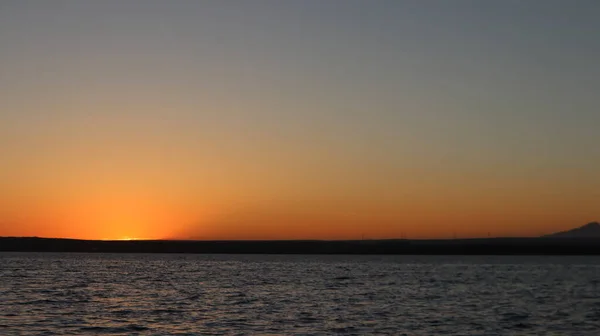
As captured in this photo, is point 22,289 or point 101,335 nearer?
point 101,335

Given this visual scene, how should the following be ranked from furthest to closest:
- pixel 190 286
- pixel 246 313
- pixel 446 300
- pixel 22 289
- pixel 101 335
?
pixel 190 286
pixel 22 289
pixel 446 300
pixel 246 313
pixel 101 335

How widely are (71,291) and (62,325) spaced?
31330mm

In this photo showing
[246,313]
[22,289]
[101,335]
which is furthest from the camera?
[22,289]

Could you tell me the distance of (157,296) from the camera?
74.7 metres

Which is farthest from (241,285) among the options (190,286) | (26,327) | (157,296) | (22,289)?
(26,327)

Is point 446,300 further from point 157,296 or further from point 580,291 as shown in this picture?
point 157,296

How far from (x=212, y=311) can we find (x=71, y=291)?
86.9 ft

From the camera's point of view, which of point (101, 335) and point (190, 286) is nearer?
point (101, 335)

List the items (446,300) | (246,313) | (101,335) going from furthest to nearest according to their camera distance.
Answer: (446,300) → (246,313) → (101,335)

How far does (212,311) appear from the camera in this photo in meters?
59.8

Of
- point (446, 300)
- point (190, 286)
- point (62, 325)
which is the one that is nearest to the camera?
point (62, 325)

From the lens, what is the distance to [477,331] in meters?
48.1

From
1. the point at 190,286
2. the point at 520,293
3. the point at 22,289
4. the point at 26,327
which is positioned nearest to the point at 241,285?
the point at 190,286

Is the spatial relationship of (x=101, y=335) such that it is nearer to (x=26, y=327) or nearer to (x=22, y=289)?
(x=26, y=327)
